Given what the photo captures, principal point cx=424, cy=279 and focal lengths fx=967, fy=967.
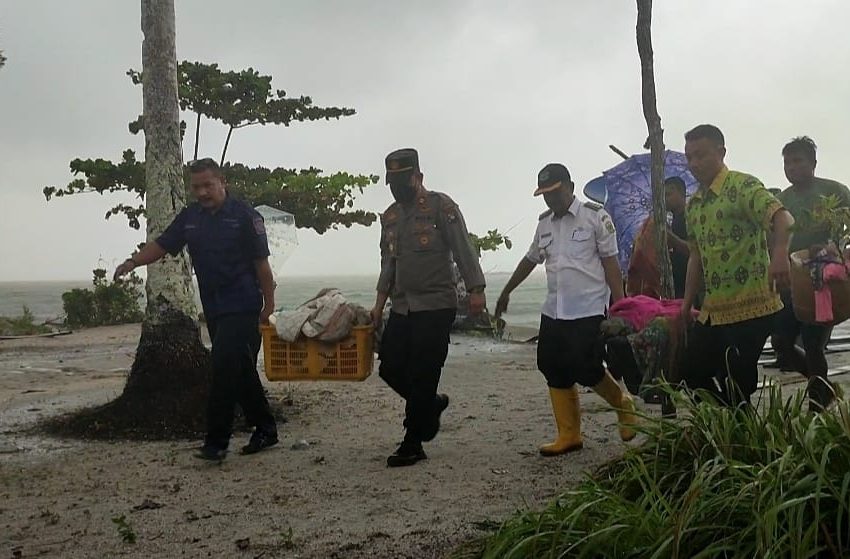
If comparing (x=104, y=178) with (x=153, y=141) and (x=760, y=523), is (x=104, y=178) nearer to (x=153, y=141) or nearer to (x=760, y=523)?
(x=153, y=141)

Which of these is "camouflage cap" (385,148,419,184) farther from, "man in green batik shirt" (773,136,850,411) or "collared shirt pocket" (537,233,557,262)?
"man in green batik shirt" (773,136,850,411)

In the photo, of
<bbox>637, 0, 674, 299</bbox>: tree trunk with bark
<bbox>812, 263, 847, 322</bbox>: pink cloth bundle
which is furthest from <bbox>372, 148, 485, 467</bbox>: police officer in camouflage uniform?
<bbox>637, 0, 674, 299</bbox>: tree trunk with bark

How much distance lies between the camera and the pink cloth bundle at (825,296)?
495 centimetres

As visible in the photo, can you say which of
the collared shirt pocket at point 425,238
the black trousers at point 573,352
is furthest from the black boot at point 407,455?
the collared shirt pocket at point 425,238

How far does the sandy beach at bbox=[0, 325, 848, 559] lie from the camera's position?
4090 millimetres

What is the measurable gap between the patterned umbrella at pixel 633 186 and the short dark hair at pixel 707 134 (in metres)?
6.05

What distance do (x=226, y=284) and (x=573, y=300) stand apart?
2.11 metres

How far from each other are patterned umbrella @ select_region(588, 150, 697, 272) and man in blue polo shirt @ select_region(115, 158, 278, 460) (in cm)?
604

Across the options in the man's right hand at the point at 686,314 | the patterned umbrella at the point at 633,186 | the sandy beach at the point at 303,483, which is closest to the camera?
the sandy beach at the point at 303,483

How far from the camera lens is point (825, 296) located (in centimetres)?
509

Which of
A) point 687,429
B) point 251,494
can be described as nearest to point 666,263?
point 251,494

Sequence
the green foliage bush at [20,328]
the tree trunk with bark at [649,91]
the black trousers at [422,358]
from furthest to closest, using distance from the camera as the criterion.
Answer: the green foliage bush at [20,328] < the tree trunk with bark at [649,91] < the black trousers at [422,358]

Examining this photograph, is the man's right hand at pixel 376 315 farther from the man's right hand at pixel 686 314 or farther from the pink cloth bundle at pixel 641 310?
the man's right hand at pixel 686 314

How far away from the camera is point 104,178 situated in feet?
82.7
